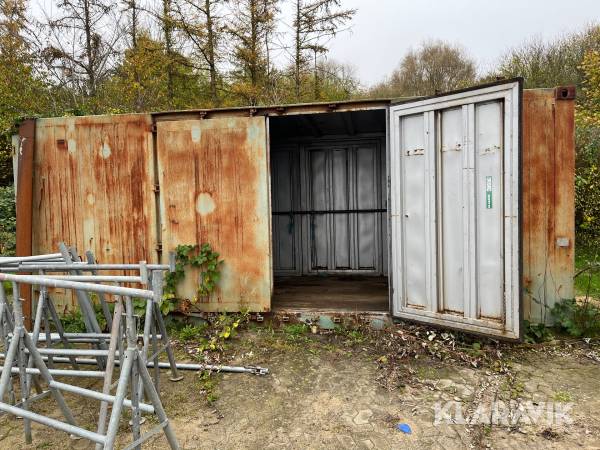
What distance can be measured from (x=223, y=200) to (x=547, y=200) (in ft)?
12.0

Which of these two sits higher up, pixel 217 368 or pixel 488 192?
pixel 488 192

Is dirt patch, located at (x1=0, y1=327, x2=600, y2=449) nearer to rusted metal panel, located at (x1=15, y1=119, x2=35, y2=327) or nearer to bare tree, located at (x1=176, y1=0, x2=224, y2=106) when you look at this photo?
rusted metal panel, located at (x1=15, y1=119, x2=35, y2=327)

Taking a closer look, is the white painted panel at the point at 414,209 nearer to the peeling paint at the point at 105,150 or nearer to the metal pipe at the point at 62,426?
the metal pipe at the point at 62,426

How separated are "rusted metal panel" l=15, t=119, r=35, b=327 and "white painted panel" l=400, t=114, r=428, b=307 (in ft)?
15.2

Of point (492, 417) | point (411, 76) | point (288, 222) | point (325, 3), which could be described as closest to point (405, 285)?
point (492, 417)

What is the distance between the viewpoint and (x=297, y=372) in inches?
166

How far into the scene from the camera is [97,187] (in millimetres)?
5523

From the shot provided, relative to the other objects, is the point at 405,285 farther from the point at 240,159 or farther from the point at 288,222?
the point at 288,222

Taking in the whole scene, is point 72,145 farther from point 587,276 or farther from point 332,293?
point 587,276

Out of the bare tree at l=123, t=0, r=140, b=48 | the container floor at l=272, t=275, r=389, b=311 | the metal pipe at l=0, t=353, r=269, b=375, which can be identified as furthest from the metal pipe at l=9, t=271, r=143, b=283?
the bare tree at l=123, t=0, r=140, b=48

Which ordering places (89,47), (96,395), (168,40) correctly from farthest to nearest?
(168,40)
(89,47)
(96,395)

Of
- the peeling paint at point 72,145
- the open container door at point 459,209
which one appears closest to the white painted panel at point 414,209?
the open container door at point 459,209

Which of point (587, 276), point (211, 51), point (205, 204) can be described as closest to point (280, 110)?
point (205, 204)

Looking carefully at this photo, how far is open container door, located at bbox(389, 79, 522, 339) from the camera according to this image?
4070 mm
